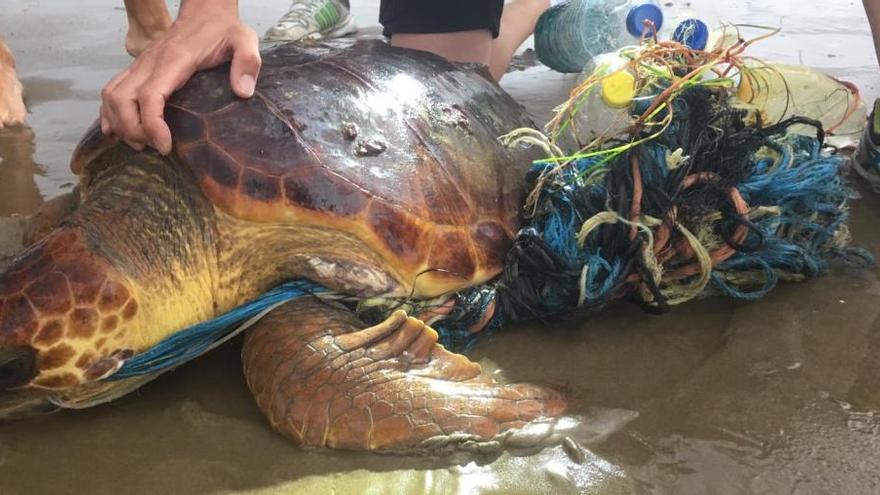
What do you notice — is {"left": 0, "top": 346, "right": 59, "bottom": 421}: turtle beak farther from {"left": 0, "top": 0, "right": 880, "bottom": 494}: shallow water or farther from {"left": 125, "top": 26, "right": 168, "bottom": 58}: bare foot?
{"left": 125, "top": 26, "right": 168, "bottom": 58}: bare foot

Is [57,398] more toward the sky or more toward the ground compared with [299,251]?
more toward the ground

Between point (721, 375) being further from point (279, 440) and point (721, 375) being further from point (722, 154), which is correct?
point (279, 440)

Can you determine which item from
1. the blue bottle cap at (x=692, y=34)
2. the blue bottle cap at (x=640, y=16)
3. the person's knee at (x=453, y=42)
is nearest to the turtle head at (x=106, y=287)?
the blue bottle cap at (x=692, y=34)

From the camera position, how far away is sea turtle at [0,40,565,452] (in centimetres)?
110

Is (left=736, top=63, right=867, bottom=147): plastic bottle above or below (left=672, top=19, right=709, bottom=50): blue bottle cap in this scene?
below

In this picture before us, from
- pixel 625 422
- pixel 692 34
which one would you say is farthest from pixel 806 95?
pixel 625 422

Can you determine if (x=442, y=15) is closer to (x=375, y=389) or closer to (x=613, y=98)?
(x=613, y=98)

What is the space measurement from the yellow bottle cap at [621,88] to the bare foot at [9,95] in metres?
2.11

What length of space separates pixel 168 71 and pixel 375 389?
735 mm

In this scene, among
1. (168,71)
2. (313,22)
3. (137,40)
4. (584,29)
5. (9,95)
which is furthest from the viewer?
(313,22)

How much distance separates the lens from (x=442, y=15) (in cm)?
252

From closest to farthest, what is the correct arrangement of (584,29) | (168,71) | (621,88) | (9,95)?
(168,71), (621,88), (9,95), (584,29)

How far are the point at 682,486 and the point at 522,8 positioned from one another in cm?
257

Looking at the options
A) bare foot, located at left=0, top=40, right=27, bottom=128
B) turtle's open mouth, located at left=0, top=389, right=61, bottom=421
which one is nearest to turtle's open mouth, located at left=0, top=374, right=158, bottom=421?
turtle's open mouth, located at left=0, top=389, right=61, bottom=421
